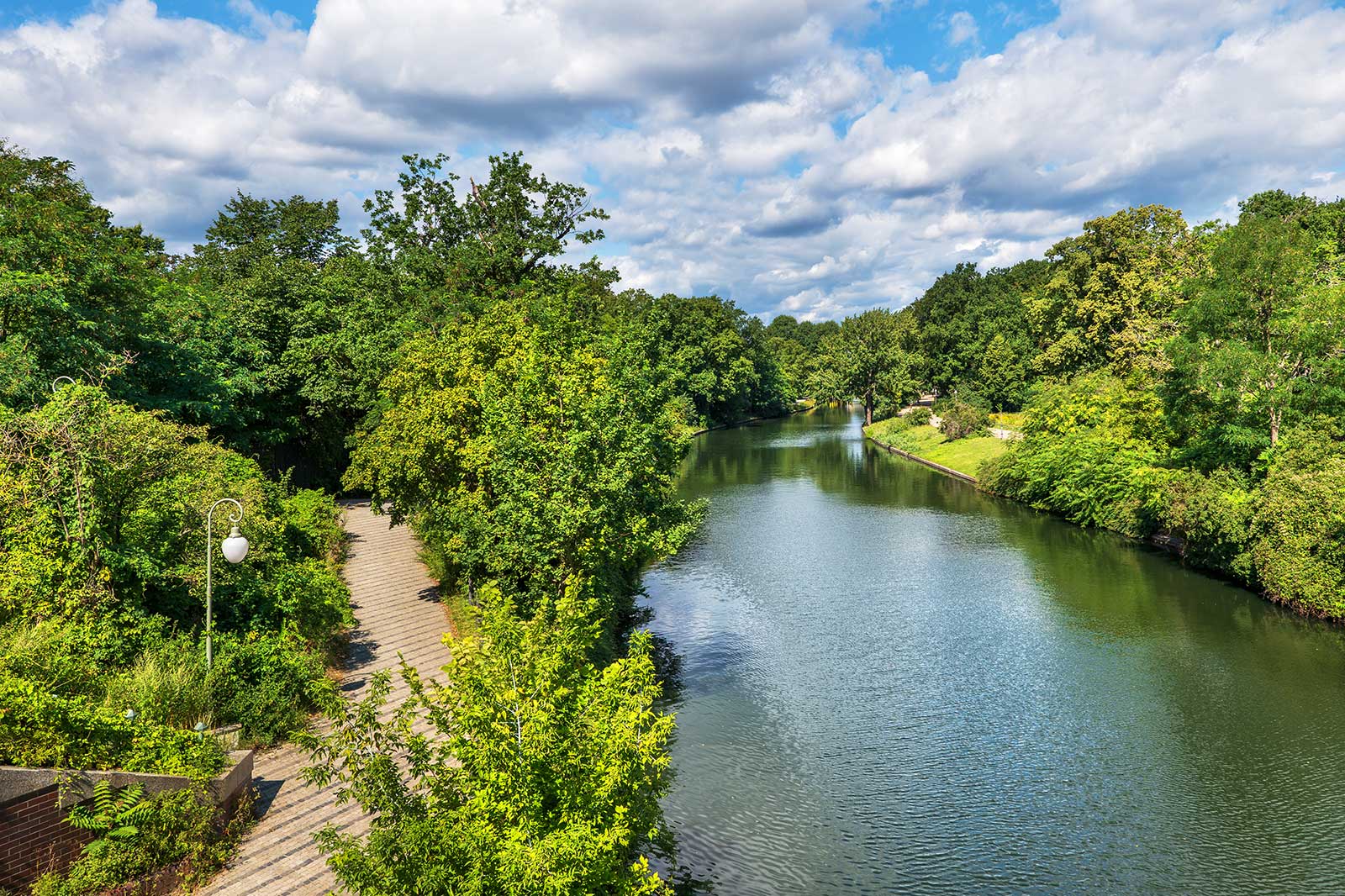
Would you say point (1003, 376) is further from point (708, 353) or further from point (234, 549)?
point (234, 549)

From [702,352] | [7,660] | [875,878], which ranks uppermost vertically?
[702,352]

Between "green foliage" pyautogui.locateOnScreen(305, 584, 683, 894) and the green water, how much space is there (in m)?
7.17

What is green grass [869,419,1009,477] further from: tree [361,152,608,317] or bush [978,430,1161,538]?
tree [361,152,608,317]

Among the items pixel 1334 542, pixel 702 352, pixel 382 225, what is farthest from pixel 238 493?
pixel 702 352

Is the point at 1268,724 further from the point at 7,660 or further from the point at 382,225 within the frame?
the point at 382,225

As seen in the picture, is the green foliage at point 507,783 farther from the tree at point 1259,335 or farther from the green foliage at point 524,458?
the tree at point 1259,335

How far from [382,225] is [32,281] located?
1851 cm

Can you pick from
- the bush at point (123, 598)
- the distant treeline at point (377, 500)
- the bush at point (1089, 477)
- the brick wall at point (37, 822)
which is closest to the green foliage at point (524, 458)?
the distant treeline at point (377, 500)

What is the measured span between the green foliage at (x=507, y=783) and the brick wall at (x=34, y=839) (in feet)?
15.4

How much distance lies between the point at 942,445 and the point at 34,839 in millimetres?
67550

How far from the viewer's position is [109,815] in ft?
37.0

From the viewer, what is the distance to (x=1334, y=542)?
26594mm

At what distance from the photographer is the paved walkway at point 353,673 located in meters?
11.9

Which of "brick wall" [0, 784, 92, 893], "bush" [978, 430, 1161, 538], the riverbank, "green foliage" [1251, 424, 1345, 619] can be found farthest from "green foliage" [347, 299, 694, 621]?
the riverbank
